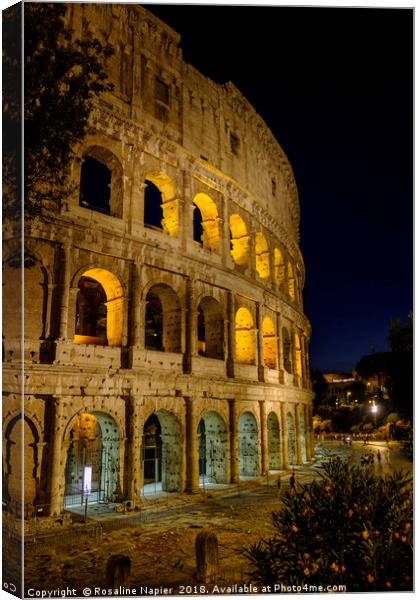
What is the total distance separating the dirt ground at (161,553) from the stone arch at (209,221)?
907 cm

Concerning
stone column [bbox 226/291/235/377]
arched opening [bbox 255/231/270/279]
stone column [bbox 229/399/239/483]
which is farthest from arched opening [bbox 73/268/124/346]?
arched opening [bbox 255/231/270/279]

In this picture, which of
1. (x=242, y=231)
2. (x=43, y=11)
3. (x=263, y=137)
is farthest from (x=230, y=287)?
(x=43, y=11)

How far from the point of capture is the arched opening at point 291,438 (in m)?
22.1

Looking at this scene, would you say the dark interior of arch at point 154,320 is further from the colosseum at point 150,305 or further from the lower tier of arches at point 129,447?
the lower tier of arches at point 129,447

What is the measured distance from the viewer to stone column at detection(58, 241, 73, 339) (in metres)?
11.8

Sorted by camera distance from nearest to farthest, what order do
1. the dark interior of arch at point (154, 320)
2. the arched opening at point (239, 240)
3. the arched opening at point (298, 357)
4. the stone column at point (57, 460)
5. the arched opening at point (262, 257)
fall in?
the stone column at point (57, 460)
the arched opening at point (239, 240)
the dark interior of arch at point (154, 320)
the arched opening at point (262, 257)
the arched opening at point (298, 357)

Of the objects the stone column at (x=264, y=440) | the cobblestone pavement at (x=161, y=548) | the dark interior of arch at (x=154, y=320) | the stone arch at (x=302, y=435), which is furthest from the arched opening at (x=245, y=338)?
the stone arch at (x=302, y=435)

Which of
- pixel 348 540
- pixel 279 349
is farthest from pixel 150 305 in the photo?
pixel 348 540

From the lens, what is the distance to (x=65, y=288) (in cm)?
1198

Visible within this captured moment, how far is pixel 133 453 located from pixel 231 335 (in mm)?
5944

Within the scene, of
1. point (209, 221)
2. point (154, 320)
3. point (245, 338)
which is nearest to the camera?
point (209, 221)

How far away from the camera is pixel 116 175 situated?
562 inches

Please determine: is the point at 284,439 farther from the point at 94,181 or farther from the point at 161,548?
the point at 94,181

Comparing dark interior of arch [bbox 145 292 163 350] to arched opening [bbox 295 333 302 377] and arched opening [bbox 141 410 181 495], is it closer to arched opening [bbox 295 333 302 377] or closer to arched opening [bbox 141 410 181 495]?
arched opening [bbox 141 410 181 495]
